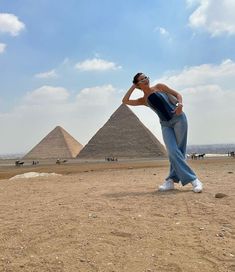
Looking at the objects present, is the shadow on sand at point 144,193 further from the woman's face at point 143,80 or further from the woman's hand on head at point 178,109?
the woman's face at point 143,80

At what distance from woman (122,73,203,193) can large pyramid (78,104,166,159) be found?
8567 cm

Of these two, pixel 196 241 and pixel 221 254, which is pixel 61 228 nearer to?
pixel 196 241

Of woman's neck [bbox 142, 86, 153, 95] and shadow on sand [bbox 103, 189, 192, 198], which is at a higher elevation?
woman's neck [bbox 142, 86, 153, 95]

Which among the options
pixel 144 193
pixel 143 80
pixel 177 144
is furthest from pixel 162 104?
pixel 144 193

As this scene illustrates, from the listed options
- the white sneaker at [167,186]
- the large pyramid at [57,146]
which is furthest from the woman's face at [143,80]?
the large pyramid at [57,146]

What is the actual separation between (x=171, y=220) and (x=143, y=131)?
93910 mm

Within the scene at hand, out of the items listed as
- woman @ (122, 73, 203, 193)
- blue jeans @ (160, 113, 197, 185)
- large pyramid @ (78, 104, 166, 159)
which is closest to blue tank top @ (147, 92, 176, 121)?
woman @ (122, 73, 203, 193)

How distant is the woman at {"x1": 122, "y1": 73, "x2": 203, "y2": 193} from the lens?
737 cm

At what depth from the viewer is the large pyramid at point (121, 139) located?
96.3m

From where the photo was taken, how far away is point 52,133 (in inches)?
4638

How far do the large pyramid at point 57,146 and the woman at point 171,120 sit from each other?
10025 centimetres

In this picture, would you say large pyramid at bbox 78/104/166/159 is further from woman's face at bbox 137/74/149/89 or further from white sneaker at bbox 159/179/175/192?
woman's face at bbox 137/74/149/89

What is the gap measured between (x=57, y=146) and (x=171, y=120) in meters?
106

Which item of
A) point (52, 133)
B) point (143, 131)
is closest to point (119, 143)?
point (143, 131)
